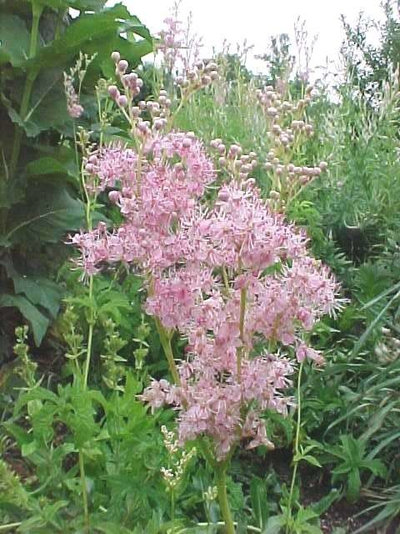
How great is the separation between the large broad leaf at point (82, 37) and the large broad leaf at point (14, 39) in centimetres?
7

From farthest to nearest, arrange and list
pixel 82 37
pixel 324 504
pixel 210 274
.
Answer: pixel 82 37 → pixel 324 504 → pixel 210 274

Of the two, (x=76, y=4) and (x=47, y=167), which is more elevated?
(x=76, y=4)

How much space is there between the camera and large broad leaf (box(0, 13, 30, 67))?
280 centimetres

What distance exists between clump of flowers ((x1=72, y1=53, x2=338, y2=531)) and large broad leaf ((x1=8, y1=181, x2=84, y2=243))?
1269mm

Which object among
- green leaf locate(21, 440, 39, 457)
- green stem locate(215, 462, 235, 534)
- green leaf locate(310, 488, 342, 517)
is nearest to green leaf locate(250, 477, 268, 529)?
green leaf locate(310, 488, 342, 517)

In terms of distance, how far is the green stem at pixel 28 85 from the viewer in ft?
9.25

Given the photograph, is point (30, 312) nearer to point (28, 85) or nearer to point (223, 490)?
point (28, 85)

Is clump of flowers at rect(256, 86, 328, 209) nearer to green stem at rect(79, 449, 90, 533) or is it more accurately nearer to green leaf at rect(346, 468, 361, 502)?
green stem at rect(79, 449, 90, 533)

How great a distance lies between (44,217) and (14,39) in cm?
62

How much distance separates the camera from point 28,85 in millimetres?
2873

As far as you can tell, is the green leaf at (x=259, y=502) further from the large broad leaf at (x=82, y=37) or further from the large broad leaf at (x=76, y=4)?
the large broad leaf at (x=76, y=4)

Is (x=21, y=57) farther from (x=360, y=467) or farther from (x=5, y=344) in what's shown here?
(x=360, y=467)

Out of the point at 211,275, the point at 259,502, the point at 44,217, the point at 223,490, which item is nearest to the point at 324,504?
the point at 259,502

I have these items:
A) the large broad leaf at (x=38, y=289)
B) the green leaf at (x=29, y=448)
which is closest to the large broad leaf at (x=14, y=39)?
Answer: the large broad leaf at (x=38, y=289)
